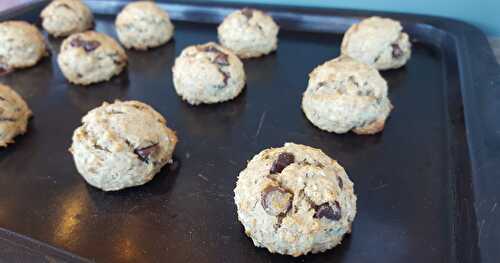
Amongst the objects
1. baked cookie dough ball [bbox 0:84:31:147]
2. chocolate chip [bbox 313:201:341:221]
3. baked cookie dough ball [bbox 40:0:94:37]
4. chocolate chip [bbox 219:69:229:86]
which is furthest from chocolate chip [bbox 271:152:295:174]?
baked cookie dough ball [bbox 40:0:94:37]

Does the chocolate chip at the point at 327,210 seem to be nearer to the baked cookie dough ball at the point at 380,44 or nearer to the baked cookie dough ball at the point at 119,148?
the baked cookie dough ball at the point at 119,148

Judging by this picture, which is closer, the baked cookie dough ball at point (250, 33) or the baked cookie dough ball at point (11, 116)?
the baked cookie dough ball at point (11, 116)

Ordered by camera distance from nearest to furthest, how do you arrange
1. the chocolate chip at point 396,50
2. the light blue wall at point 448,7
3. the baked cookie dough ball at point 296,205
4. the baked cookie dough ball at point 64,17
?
1. the baked cookie dough ball at point 296,205
2. the chocolate chip at point 396,50
3. the light blue wall at point 448,7
4. the baked cookie dough ball at point 64,17

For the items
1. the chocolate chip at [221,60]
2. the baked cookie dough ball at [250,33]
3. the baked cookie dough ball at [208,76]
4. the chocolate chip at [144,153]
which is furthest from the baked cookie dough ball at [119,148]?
the baked cookie dough ball at [250,33]

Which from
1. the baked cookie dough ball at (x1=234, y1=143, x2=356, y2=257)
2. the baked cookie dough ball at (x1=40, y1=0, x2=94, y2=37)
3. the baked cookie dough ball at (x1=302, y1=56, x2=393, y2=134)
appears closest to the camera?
the baked cookie dough ball at (x1=234, y1=143, x2=356, y2=257)

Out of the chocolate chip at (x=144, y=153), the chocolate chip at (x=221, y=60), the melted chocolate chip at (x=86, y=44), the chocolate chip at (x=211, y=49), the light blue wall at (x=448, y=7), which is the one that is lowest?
the chocolate chip at (x=144, y=153)

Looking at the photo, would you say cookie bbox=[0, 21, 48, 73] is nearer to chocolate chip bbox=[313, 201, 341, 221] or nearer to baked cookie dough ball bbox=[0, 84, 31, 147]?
baked cookie dough ball bbox=[0, 84, 31, 147]

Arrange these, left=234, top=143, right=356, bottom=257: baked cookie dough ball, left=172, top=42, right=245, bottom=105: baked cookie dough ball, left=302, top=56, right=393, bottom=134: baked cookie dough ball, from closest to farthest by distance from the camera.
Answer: left=234, top=143, right=356, bottom=257: baked cookie dough ball < left=302, top=56, right=393, bottom=134: baked cookie dough ball < left=172, top=42, right=245, bottom=105: baked cookie dough ball
